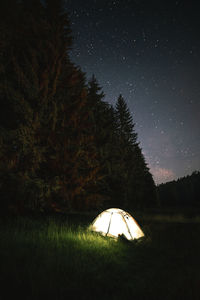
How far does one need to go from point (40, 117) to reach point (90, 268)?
5423mm

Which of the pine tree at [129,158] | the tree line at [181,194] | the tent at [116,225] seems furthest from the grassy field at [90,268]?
the tree line at [181,194]

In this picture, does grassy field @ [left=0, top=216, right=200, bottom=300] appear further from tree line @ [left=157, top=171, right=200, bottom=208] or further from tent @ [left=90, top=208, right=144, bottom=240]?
tree line @ [left=157, top=171, right=200, bottom=208]

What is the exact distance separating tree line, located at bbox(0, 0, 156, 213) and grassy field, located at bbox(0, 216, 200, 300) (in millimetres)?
1529

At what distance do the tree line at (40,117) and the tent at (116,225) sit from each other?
5.43 feet

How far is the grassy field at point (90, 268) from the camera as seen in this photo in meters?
2.79

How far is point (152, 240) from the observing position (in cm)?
618

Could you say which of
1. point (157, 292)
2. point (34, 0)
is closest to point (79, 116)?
point (34, 0)

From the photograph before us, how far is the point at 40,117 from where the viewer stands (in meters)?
7.05

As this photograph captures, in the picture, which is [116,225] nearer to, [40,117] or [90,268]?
[90,268]

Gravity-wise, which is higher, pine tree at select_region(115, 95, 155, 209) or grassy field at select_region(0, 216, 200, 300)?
pine tree at select_region(115, 95, 155, 209)

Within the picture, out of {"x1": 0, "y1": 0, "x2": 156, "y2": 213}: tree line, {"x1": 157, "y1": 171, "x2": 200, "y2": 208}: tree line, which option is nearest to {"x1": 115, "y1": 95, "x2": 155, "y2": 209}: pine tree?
{"x1": 0, "y1": 0, "x2": 156, "y2": 213}: tree line

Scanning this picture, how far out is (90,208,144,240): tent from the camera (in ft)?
19.8

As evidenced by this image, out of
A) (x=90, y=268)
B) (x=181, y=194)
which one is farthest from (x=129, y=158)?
(x=181, y=194)

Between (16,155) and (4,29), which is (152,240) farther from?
(4,29)
